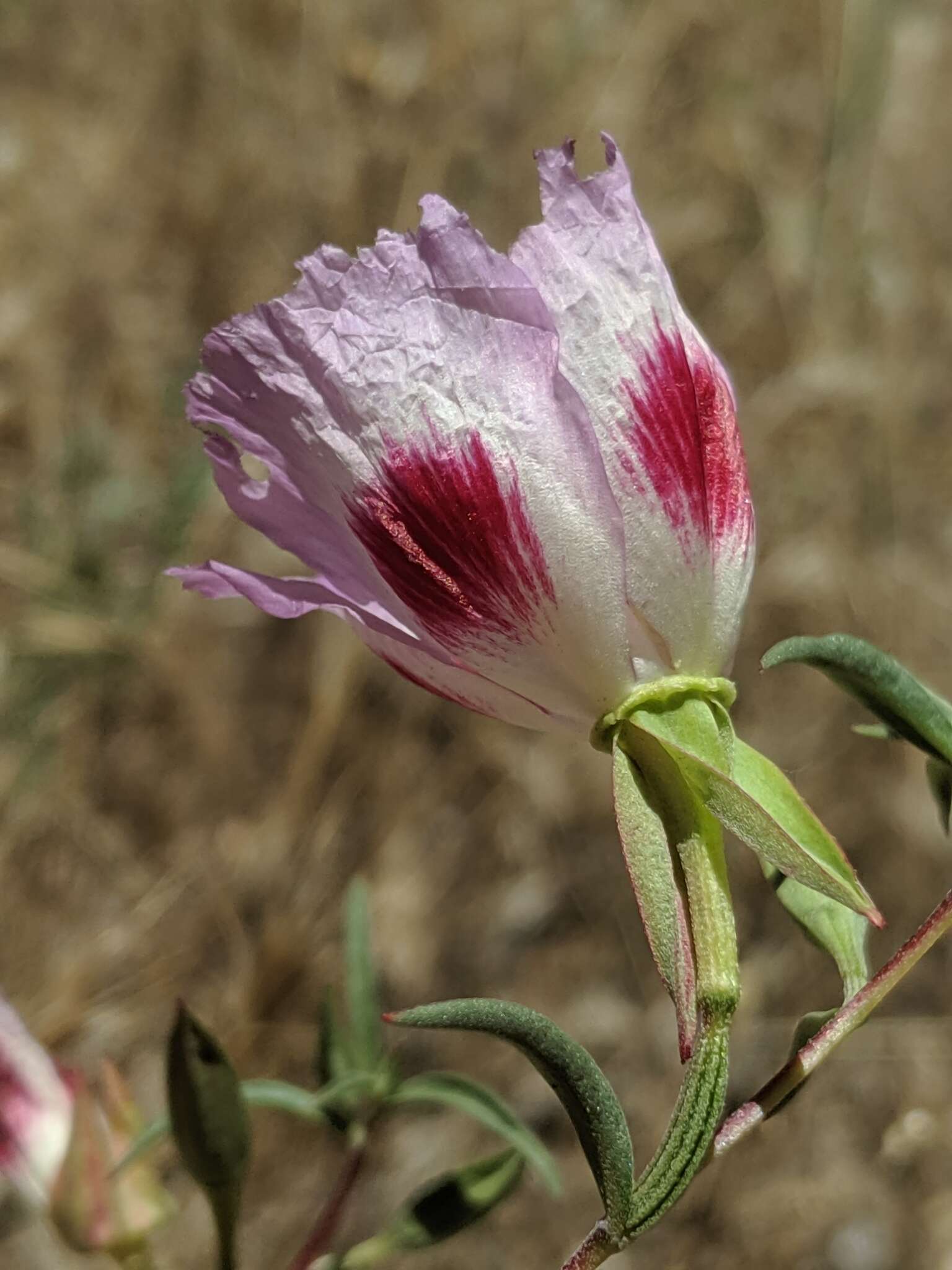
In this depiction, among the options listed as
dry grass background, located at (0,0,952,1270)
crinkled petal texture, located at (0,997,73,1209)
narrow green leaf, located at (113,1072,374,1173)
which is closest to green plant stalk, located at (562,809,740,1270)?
narrow green leaf, located at (113,1072,374,1173)

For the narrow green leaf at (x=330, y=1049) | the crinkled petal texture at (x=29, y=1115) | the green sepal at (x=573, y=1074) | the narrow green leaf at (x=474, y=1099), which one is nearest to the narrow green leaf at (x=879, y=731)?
the green sepal at (x=573, y=1074)

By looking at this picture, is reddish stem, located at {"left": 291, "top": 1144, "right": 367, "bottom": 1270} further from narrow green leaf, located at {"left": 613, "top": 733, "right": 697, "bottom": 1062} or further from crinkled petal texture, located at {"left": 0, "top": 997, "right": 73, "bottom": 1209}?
narrow green leaf, located at {"left": 613, "top": 733, "right": 697, "bottom": 1062}

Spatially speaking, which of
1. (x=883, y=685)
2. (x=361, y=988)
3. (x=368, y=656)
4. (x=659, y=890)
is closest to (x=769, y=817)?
(x=659, y=890)

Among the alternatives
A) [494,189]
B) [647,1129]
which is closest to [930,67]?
[494,189]

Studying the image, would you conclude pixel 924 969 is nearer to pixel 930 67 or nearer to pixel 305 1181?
pixel 305 1181

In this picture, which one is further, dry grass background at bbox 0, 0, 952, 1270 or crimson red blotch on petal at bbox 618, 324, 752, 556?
→ dry grass background at bbox 0, 0, 952, 1270
